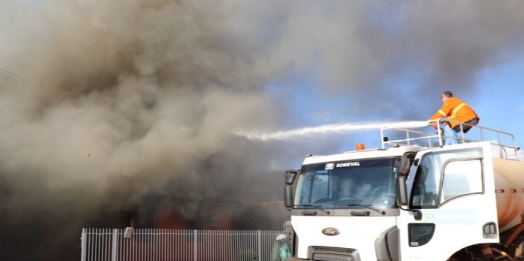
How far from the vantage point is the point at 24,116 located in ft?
36.6

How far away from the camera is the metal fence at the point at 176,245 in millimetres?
9781

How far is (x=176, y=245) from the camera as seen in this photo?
38.0 ft

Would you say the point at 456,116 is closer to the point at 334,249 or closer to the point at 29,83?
the point at 334,249

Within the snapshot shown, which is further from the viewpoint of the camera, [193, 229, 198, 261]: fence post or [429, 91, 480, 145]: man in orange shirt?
[193, 229, 198, 261]: fence post

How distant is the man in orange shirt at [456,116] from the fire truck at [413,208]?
0.60 meters

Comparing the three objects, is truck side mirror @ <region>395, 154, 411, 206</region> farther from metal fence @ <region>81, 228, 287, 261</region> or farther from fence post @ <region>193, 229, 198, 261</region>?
fence post @ <region>193, 229, 198, 261</region>

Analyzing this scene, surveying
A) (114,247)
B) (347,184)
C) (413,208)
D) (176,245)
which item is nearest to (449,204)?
(413,208)

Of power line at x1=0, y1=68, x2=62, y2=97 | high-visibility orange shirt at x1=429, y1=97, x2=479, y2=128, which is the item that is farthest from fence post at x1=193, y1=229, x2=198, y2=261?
high-visibility orange shirt at x1=429, y1=97, x2=479, y2=128

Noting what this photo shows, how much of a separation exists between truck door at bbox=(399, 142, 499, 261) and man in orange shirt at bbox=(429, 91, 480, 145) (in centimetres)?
142

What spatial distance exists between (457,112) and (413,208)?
2.30 metres

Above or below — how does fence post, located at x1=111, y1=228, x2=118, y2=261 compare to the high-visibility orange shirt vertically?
below

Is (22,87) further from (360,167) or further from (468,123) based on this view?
(468,123)

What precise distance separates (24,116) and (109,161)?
2.36 metres

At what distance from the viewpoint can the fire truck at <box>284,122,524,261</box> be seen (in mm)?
4457
